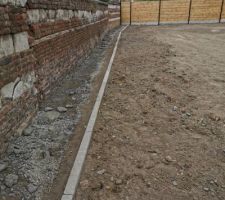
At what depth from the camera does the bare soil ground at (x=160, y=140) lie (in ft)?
9.00

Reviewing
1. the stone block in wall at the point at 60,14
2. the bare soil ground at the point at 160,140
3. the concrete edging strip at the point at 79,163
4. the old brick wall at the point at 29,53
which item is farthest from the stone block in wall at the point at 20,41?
the stone block in wall at the point at 60,14

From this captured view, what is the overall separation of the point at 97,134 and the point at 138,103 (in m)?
1.46

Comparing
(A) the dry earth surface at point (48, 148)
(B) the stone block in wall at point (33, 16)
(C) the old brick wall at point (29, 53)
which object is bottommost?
(A) the dry earth surface at point (48, 148)

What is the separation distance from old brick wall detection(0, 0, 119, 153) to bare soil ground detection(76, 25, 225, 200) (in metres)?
1.26

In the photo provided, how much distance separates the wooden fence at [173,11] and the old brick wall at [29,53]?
19.4m

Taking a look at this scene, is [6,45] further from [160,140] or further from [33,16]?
[160,140]

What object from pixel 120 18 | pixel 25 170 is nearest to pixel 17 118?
pixel 25 170

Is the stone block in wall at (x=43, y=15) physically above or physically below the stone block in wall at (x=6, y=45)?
above

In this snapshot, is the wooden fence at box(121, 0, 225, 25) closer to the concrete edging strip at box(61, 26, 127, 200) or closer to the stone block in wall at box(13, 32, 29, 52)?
the concrete edging strip at box(61, 26, 127, 200)

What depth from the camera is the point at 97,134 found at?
3.88m

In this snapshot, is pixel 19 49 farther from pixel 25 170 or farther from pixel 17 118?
pixel 25 170

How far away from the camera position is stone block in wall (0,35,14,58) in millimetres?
3217

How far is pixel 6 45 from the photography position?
333 cm

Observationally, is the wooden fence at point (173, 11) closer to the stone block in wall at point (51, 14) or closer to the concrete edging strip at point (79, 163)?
the stone block in wall at point (51, 14)
